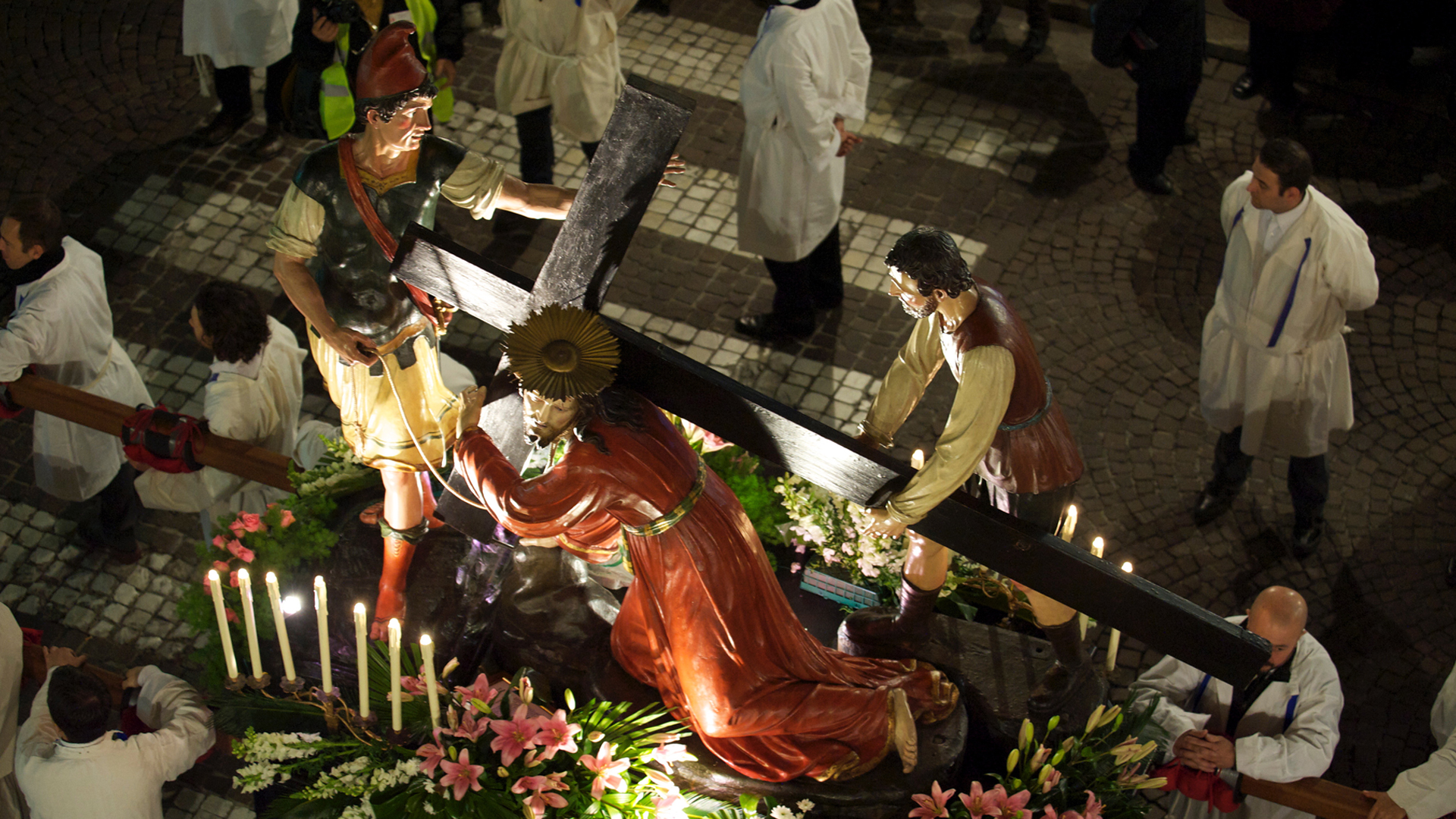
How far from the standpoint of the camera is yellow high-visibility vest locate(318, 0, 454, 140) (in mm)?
7570

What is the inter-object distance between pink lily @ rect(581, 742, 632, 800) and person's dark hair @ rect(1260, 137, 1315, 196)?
3858 mm

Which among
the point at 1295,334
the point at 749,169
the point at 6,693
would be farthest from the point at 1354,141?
the point at 6,693

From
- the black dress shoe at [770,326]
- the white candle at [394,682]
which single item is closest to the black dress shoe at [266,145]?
the black dress shoe at [770,326]

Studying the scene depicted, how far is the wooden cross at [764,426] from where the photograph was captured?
4.16m

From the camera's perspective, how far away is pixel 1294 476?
712 cm

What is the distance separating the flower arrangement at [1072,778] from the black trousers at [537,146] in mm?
4462

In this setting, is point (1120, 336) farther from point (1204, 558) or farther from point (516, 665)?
point (516, 665)

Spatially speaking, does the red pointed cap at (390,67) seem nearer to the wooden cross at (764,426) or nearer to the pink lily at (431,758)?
the wooden cross at (764,426)

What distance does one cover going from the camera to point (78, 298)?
6488 millimetres

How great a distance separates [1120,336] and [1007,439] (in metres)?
3.76

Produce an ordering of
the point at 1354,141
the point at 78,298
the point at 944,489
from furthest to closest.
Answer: the point at 1354,141, the point at 78,298, the point at 944,489

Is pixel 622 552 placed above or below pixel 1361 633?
above

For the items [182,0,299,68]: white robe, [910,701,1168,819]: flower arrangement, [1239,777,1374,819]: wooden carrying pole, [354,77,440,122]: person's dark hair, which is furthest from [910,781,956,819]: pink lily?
[182,0,299,68]: white robe

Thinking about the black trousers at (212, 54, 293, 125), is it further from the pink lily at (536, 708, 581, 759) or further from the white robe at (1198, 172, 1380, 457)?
the white robe at (1198, 172, 1380, 457)
